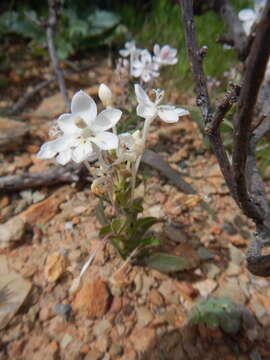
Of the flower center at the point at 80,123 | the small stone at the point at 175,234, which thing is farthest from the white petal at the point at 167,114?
the small stone at the point at 175,234

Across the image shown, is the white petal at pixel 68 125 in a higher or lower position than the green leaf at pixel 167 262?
higher

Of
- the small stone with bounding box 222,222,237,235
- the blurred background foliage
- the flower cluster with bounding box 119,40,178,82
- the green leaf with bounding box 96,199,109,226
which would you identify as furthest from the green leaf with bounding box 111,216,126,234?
the blurred background foliage

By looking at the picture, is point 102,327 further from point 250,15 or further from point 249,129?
point 250,15

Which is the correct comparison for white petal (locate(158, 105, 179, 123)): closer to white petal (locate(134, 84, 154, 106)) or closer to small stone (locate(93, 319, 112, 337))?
white petal (locate(134, 84, 154, 106))

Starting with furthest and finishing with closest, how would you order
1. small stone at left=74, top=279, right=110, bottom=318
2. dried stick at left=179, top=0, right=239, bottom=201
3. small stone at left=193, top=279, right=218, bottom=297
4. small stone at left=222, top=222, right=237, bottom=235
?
small stone at left=222, top=222, right=237, bottom=235, small stone at left=193, top=279, right=218, bottom=297, small stone at left=74, top=279, right=110, bottom=318, dried stick at left=179, top=0, right=239, bottom=201

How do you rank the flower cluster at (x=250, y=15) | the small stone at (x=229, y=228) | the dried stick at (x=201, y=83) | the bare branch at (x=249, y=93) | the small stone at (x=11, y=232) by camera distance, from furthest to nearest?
the flower cluster at (x=250, y=15) < the small stone at (x=229, y=228) < the small stone at (x=11, y=232) < the dried stick at (x=201, y=83) < the bare branch at (x=249, y=93)

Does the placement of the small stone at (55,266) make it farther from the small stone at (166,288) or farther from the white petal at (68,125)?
the white petal at (68,125)

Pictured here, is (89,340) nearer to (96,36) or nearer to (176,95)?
(176,95)
